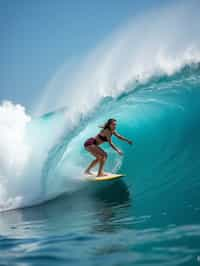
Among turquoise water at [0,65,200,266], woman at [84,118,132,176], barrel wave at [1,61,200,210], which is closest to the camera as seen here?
turquoise water at [0,65,200,266]

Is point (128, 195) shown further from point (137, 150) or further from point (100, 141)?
point (137, 150)

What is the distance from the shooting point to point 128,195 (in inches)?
290

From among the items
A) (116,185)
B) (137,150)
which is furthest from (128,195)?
(137,150)

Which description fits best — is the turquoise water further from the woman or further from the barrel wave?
the woman

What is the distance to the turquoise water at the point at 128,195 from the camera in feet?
11.7

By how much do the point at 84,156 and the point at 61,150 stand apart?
211cm

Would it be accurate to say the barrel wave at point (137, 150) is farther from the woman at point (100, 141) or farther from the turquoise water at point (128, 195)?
the woman at point (100, 141)

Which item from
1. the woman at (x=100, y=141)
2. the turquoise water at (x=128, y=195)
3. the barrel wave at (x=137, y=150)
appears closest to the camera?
the turquoise water at (x=128, y=195)

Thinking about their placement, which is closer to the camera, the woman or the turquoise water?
the turquoise water

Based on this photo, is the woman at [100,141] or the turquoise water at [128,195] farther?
the woman at [100,141]

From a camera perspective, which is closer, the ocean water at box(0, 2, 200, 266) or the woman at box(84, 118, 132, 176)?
the ocean water at box(0, 2, 200, 266)

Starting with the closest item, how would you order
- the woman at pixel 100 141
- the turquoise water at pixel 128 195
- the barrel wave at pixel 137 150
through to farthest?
the turquoise water at pixel 128 195, the barrel wave at pixel 137 150, the woman at pixel 100 141

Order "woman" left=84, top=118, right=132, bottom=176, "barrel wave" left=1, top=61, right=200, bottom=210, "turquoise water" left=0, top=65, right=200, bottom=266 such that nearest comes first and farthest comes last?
"turquoise water" left=0, top=65, right=200, bottom=266 → "barrel wave" left=1, top=61, right=200, bottom=210 → "woman" left=84, top=118, right=132, bottom=176

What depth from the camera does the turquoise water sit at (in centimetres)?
357
